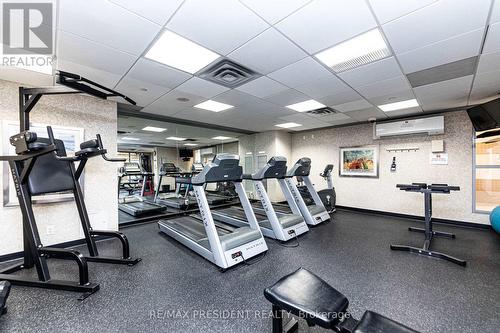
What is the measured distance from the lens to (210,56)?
95.3 inches

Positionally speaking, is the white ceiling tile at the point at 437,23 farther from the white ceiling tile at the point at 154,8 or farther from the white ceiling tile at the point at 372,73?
the white ceiling tile at the point at 154,8

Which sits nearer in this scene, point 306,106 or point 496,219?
point 496,219

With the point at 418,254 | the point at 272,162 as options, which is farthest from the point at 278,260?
the point at 418,254

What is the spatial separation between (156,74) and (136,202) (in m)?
4.25

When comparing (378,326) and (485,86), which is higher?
(485,86)

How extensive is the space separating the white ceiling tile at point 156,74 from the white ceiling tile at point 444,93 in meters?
3.83

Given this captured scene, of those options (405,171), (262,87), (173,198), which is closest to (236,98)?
(262,87)

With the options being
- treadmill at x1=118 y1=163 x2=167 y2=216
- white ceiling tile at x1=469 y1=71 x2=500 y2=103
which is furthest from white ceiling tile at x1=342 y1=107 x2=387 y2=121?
treadmill at x1=118 y1=163 x2=167 y2=216

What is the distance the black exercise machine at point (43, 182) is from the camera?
2145 mm

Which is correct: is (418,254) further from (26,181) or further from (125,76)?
(26,181)

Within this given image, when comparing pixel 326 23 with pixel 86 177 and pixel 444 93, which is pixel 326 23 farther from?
pixel 86 177

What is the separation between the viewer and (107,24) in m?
1.83

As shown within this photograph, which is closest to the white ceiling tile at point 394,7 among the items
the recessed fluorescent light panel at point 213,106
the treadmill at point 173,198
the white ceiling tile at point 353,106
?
the white ceiling tile at point 353,106

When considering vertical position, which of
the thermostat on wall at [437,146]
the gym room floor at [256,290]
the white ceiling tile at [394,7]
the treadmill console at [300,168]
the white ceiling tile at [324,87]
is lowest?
the gym room floor at [256,290]
